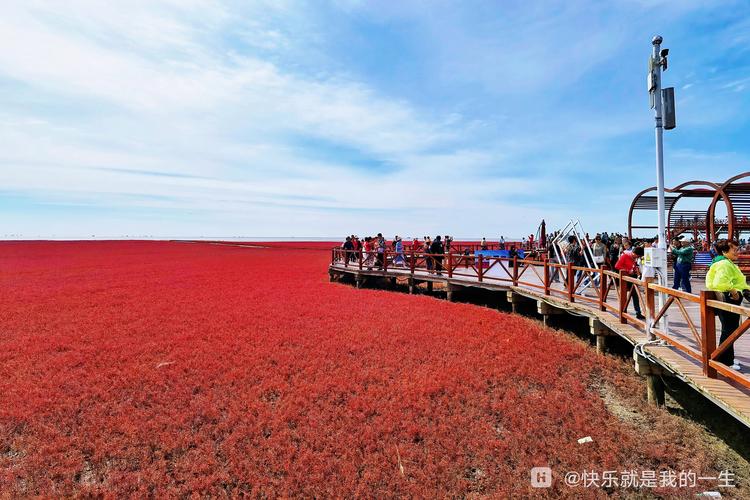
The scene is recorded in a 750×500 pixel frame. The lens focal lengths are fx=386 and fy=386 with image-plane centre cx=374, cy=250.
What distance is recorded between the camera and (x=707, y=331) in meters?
4.97

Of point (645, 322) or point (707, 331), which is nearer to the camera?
point (707, 331)

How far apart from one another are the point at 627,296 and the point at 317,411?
656 centimetres

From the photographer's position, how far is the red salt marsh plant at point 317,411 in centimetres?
529

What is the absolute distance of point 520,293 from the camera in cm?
1211

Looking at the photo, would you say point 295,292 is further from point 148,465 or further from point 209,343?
point 148,465

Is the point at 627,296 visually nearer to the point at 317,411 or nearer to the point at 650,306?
the point at 650,306

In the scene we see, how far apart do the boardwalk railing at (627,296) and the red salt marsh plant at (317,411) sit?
1.22 meters

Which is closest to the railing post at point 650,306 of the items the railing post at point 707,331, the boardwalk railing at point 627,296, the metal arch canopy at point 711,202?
the boardwalk railing at point 627,296

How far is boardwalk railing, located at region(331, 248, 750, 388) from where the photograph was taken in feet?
16.2

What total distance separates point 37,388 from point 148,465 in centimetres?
380

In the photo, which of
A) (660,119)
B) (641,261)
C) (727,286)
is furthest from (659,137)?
(641,261)

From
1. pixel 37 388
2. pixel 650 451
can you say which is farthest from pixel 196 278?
pixel 650 451

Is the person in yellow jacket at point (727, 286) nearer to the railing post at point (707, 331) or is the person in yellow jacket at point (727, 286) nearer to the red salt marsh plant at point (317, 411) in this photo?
the railing post at point (707, 331)

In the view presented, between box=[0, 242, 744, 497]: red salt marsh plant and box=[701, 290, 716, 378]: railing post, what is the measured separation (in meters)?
1.45
